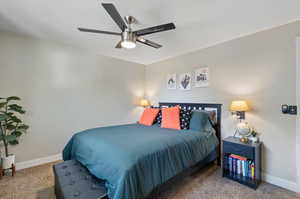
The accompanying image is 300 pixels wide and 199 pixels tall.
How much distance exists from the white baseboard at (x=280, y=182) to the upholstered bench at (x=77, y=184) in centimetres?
251

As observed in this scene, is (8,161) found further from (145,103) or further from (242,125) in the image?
(242,125)

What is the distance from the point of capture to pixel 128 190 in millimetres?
1288

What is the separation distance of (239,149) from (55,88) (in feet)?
12.2

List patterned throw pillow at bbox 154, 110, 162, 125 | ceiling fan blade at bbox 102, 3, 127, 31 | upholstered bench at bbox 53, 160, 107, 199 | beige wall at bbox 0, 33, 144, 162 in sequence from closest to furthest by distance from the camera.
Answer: upholstered bench at bbox 53, 160, 107, 199 < ceiling fan blade at bbox 102, 3, 127, 31 < beige wall at bbox 0, 33, 144, 162 < patterned throw pillow at bbox 154, 110, 162, 125

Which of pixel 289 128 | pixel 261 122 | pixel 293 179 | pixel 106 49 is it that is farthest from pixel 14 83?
pixel 293 179

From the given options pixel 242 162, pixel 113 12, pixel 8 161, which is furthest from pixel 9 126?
pixel 242 162

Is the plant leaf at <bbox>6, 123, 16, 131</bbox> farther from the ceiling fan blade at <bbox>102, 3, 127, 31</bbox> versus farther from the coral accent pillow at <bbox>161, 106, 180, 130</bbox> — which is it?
the coral accent pillow at <bbox>161, 106, 180, 130</bbox>

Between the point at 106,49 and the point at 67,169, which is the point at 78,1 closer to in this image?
the point at 106,49

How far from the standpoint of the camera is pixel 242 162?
7.58ft

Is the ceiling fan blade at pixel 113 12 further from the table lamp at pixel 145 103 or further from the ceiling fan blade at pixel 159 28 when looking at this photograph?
the table lamp at pixel 145 103

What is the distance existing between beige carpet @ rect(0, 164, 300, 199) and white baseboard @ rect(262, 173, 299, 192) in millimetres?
94

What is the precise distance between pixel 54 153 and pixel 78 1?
295 centimetres

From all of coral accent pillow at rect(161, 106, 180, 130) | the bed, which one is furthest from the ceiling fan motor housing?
coral accent pillow at rect(161, 106, 180, 130)

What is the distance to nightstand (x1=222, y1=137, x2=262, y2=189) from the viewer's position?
A: 213 centimetres
